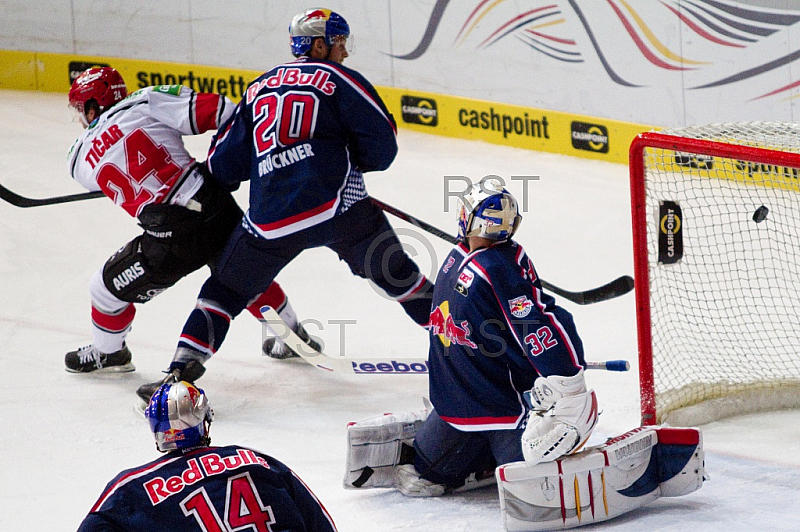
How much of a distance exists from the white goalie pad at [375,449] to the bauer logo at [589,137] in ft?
12.5

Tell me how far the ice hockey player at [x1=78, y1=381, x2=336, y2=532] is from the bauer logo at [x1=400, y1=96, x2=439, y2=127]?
547 centimetres

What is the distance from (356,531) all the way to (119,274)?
145 cm

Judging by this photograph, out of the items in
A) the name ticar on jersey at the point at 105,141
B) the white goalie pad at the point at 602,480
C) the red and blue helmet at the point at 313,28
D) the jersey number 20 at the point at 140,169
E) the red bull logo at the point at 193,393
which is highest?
the red and blue helmet at the point at 313,28

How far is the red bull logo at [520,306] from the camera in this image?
262cm

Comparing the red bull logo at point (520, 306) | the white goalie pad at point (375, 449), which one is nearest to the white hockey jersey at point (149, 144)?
the white goalie pad at point (375, 449)

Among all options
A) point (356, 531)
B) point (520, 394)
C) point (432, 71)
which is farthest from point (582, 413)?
point (432, 71)

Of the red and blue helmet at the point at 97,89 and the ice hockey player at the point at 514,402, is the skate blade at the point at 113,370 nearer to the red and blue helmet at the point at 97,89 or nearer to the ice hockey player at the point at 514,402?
the red and blue helmet at the point at 97,89

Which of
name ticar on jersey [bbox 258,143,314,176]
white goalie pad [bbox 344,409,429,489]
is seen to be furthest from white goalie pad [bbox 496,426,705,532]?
name ticar on jersey [bbox 258,143,314,176]

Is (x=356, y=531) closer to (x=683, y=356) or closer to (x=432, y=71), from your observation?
(x=683, y=356)

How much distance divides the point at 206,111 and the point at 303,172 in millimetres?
434

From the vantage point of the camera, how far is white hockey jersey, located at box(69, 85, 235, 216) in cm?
373

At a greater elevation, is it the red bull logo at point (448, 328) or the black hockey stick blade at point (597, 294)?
the red bull logo at point (448, 328)

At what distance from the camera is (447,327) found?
2.82m

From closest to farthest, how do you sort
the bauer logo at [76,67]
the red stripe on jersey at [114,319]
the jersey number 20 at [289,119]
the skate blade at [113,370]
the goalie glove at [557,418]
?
the goalie glove at [557,418] → the jersey number 20 at [289,119] → the red stripe on jersey at [114,319] → the skate blade at [113,370] → the bauer logo at [76,67]
